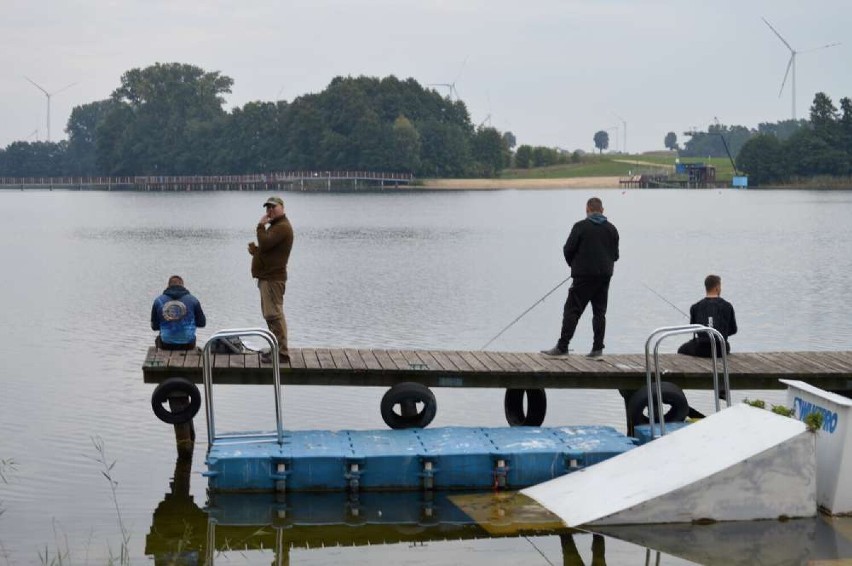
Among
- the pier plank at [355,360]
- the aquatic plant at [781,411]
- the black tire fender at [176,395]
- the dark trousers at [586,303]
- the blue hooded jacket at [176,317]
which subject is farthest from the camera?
the dark trousers at [586,303]

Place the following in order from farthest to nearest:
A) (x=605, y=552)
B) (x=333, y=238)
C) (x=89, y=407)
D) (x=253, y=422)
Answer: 1. (x=333, y=238)
2. (x=89, y=407)
3. (x=253, y=422)
4. (x=605, y=552)

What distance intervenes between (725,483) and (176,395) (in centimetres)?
586

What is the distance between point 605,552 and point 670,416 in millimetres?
3847

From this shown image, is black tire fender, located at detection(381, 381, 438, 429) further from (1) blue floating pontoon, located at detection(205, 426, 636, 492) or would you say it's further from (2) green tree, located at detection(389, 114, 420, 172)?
(2) green tree, located at detection(389, 114, 420, 172)

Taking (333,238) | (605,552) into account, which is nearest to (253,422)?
(605,552)

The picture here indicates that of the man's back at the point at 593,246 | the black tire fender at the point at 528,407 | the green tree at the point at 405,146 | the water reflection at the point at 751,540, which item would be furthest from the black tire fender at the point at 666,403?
the green tree at the point at 405,146

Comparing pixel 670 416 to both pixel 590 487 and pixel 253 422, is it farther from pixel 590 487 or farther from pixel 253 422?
pixel 253 422

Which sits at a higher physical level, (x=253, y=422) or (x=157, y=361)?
(x=157, y=361)

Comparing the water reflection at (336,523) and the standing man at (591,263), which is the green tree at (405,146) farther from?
the water reflection at (336,523)

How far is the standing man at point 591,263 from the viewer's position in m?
16.0

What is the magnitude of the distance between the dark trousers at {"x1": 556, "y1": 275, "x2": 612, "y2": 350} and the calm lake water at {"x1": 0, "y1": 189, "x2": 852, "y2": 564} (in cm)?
233

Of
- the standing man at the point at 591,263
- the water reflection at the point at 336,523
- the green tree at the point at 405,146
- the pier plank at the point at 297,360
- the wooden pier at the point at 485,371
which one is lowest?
the water reflection at the point at 336,523

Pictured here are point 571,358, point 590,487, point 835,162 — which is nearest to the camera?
point 590,487

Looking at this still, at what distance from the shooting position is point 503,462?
13656 mm
